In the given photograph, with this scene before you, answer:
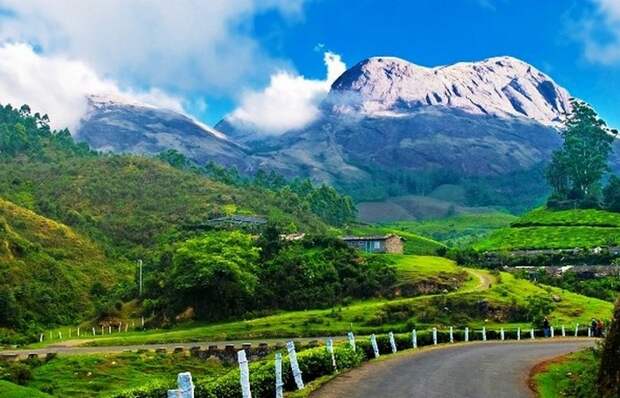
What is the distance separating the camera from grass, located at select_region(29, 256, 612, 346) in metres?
64.0

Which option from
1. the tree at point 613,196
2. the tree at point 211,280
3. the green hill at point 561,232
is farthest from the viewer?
the tree at point 613,196

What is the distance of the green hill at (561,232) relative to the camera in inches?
4537

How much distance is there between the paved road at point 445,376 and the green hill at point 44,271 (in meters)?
57.0

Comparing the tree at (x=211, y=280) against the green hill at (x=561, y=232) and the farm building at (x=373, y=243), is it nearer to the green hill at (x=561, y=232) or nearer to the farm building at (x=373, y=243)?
the farm building at (x=373, y=243)

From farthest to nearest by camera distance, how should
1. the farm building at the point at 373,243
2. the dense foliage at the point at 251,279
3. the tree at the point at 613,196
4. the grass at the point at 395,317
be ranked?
the tree at the point at 613,196, the farm building at the point at 373,243, the dense foliage at the point at 251,279, the grass at the point at 395,317

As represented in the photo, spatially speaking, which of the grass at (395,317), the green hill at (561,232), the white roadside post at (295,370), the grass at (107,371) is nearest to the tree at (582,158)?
the green hill at (561,232)

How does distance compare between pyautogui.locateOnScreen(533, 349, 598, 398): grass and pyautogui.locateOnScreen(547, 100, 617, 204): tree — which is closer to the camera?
pyautogui.locateOnScreen(533, 349, 598, 398): grass

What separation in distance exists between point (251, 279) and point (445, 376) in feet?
169

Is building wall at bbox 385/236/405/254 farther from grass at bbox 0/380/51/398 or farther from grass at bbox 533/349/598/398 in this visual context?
grass at bbox 0/380/51/398

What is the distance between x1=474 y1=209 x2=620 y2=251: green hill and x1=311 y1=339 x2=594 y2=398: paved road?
80775 mm

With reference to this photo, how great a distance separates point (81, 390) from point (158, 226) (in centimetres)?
8851

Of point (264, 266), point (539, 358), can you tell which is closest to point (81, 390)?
point (539, 358)

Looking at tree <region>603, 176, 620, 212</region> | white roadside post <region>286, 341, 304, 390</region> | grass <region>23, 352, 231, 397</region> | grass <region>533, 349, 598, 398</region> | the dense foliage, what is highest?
tree <region>603, 176, 620, 212</region>

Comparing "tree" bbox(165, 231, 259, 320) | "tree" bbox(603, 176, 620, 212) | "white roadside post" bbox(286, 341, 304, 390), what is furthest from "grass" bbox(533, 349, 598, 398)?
"tree" bbox(603, 176, 620, 212)
